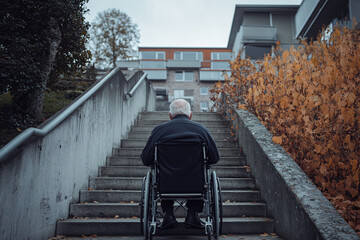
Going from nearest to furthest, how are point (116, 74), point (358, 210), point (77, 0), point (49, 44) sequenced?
point (358, 210) → point (116, 74) → point (49, 44) → point (77, 0)

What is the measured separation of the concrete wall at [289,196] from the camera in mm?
2383

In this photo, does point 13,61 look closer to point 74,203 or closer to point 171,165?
point 74,203

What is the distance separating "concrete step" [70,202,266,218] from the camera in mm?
3574

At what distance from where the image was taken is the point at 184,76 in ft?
126

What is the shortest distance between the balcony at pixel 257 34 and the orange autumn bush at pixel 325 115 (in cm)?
1630

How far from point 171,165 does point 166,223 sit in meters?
0.60

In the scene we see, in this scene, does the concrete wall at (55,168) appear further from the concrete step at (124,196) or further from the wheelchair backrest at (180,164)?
the wheelchair backrest at (180,164)

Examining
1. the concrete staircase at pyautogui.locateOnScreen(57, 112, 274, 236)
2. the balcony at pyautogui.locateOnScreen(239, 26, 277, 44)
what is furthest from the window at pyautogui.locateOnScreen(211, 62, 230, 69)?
Result: the concrete staircase at pyautogui.locateOnScreen(57, 112, 274, 236)

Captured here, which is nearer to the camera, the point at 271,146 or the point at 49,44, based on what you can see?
the point at 271,146

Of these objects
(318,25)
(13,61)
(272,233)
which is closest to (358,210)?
(272,233)

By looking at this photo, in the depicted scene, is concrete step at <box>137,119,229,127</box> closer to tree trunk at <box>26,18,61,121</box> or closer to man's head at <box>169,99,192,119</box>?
tree trunk at <box>26,18,61,121</box>

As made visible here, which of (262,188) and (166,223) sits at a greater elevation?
(262,188)

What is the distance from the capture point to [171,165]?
2.70 m

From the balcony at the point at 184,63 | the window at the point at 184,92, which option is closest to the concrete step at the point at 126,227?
the window at the point at 184,92
